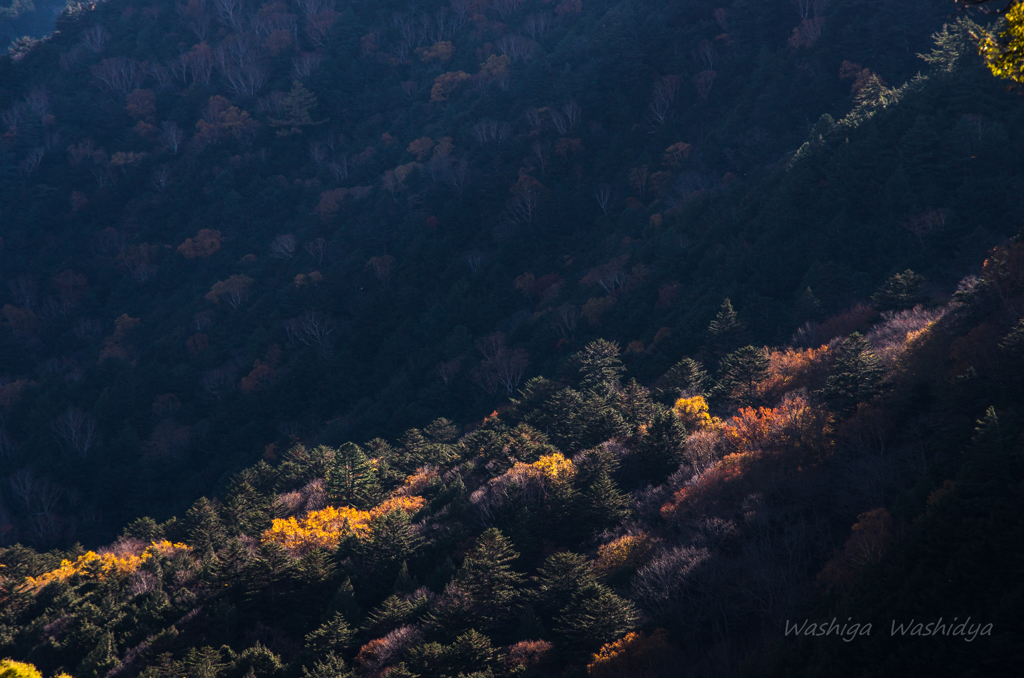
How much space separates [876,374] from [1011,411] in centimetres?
942

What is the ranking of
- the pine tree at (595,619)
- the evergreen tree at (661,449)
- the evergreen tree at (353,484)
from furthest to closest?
the evergreen tree at (353,484) → the evergreen tree at (661,449) → the pine tree at (595,619)

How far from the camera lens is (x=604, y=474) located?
3388cm

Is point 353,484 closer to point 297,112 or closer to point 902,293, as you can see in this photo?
point 902,293

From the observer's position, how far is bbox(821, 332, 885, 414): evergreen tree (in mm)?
32594

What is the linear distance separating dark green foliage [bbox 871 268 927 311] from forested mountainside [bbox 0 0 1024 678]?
226 mm

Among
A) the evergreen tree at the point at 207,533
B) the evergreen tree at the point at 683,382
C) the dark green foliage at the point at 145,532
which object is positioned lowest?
the evergreen tree at the point at 683,382

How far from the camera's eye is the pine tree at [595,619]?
2548cm

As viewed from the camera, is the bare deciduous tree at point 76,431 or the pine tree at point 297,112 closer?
the bare deciduous tree at point 76,431

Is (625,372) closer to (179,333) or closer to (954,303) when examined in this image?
(954,303)

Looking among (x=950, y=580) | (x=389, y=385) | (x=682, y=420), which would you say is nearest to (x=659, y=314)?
(x=682, y=420)

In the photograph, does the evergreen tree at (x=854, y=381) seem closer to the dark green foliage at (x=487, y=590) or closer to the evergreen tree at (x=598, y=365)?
the dark green foliage at (x=487, y=590)

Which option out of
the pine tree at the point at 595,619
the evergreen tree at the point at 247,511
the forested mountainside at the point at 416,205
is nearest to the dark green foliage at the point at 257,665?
the pine tree at the point at 595,619

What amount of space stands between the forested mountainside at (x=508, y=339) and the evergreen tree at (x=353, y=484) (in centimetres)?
20

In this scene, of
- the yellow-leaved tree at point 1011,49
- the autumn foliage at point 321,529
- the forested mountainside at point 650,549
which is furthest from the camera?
the autumn foliage at point 321,529
